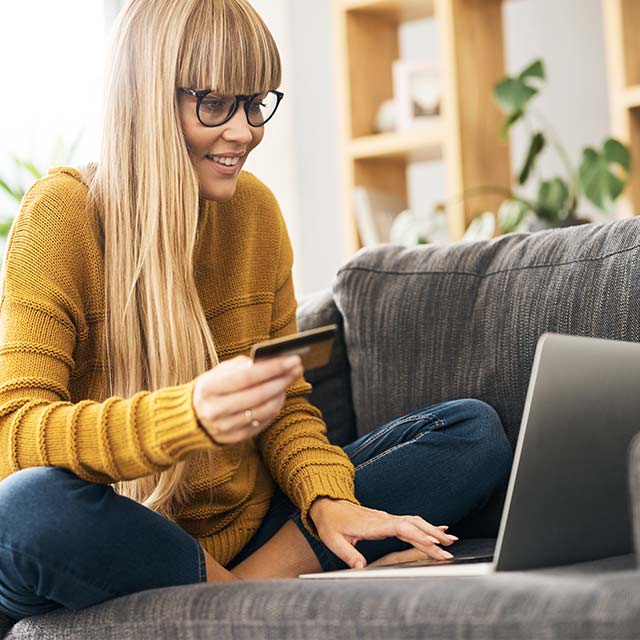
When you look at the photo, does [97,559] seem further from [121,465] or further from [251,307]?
[251,307]

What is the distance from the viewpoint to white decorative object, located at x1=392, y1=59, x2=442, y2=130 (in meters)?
3.05

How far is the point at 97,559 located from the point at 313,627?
288 millimetres

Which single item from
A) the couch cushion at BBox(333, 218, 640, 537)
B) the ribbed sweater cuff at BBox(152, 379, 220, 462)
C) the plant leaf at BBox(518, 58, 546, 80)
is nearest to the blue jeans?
the ribbed sweater cuff at BBox(152, 379, 220, 462)

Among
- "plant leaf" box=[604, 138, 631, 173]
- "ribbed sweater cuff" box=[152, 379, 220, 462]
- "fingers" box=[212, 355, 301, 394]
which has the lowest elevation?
"ribbed sweater cuff" box=[152, 379, 220, 462]

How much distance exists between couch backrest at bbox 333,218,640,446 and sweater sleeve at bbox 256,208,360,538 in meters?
Answer: 0.15

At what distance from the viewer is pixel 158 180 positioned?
132 centimetres

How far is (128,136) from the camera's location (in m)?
1.33

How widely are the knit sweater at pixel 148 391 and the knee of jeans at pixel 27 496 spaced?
1.3 inches

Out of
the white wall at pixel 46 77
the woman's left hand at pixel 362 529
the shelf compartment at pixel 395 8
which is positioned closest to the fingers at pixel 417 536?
the woman's left hand at pixel 362 529

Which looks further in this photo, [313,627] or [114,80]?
[114,80]

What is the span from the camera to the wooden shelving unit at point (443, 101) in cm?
295

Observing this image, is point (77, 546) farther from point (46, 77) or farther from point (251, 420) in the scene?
point (46, 77)

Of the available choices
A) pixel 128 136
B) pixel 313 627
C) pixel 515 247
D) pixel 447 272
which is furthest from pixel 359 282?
pixel 313 627

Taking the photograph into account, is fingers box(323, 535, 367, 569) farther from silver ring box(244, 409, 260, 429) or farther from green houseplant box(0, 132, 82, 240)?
green houseplant box(0, 132, 82, 240)
